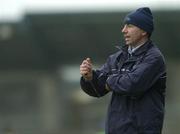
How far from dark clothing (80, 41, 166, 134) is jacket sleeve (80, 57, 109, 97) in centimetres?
4

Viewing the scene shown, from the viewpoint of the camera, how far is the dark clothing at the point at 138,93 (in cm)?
719

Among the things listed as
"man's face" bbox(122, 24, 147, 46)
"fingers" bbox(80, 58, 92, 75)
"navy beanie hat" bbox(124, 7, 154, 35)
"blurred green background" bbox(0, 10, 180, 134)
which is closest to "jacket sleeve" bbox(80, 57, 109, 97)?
"fingers" bbox(80, 58, 92, 75)

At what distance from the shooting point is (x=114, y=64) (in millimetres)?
7488

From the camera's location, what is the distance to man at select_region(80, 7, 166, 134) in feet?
23.6

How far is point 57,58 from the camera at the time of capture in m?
38.6

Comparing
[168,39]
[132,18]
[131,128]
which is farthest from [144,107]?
[168,39]

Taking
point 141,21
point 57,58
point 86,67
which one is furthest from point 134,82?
point 57,58

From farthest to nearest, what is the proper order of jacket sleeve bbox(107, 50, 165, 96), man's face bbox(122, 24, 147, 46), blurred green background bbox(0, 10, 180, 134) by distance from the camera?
blurred green background bbox(0, 10, 180, 134), man's face bbox(122, 24, 147, 46), jacket sleeve bbox(107, 50, 165, 96)

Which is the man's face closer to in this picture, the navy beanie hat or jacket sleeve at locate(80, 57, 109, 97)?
the navy beanie hat

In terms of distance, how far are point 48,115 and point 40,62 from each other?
2278 mm

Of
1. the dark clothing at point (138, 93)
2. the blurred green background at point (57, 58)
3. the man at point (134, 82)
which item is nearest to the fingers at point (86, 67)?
the man at point (134, 82)

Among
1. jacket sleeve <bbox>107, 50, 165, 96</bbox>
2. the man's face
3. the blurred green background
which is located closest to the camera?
jacket sleeve <bbox>107, 50, 165, 96</bbox>

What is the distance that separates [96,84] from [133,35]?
0.46 meters

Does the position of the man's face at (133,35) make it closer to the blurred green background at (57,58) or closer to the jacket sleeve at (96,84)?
the jacket sleeve at (96,84)
